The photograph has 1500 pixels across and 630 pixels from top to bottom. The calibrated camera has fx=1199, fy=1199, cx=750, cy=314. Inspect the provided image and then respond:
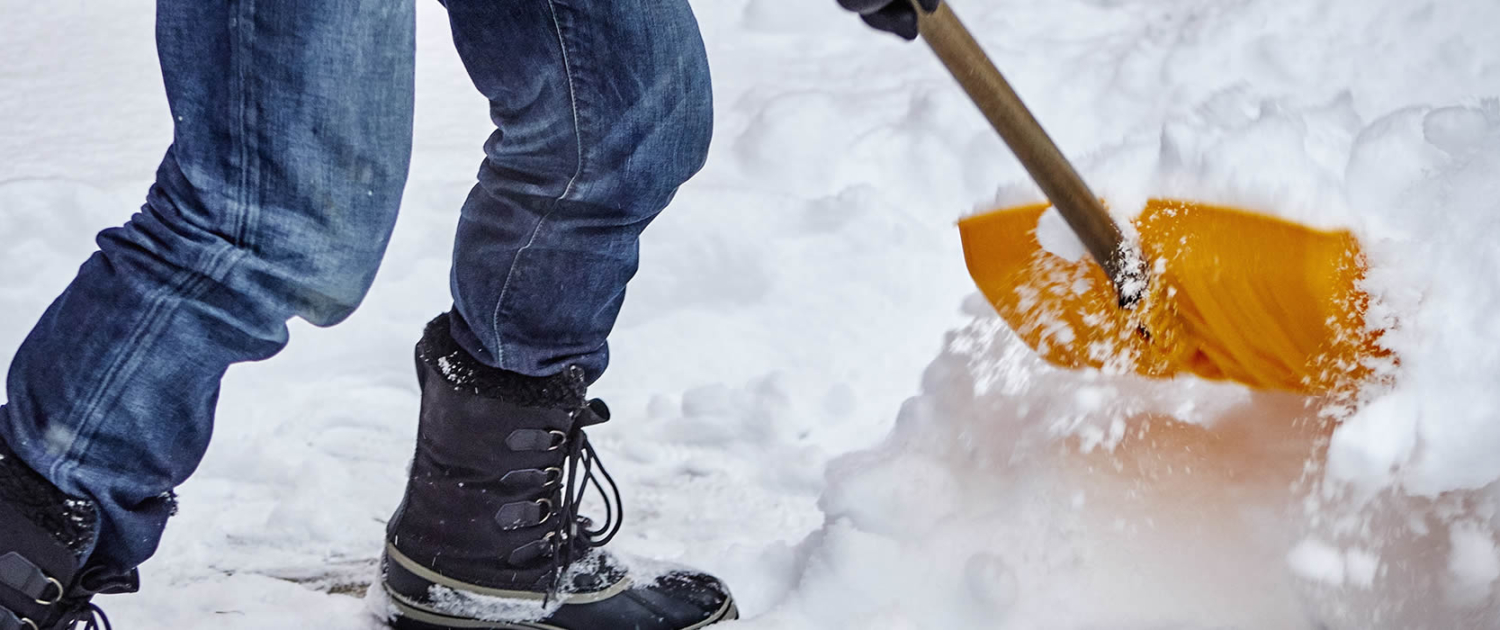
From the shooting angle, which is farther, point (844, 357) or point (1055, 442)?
point (844, 357)

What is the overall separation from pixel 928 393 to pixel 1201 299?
42 centimetres

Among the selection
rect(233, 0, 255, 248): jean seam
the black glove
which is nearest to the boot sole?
rect(233, 0, 255, 248): jean seam

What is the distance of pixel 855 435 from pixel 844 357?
214mm

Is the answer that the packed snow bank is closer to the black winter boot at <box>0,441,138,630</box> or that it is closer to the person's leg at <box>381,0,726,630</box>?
Answer: the person's leg at <box>381,0,726,630</box>

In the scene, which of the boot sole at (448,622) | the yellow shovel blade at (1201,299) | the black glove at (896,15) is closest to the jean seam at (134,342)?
the boot sole at (448,622)

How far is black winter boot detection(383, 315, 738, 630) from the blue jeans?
29 centimetres

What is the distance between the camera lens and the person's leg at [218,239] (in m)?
0.92

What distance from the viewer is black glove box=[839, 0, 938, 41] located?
120cm

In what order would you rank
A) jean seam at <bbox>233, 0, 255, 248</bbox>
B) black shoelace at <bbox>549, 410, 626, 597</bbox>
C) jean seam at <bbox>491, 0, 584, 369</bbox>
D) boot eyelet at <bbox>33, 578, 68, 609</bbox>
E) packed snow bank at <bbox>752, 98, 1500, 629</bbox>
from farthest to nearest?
black shoelace at <bbox>549, 410, 626, 597</bbox> → packed snow bank at <bbox>752, 98, 1500, 629</bbox> → jean seam at <bbox>491, 0, 584, 369</bbox> → boot eyelet at <bbox>33, 578, 68, 609</bbox> → jean seam at <bbox>233, 0, 255, 248</bbox>

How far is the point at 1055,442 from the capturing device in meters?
1.52

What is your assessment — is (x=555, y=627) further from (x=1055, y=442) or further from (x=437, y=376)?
(x=1055, y=442)

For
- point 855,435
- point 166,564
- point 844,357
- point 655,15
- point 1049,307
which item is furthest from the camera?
point 844,357

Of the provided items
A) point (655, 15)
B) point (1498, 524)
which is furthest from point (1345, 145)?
point (655, 15)

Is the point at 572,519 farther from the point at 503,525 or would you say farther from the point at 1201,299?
the point at 1201,299
